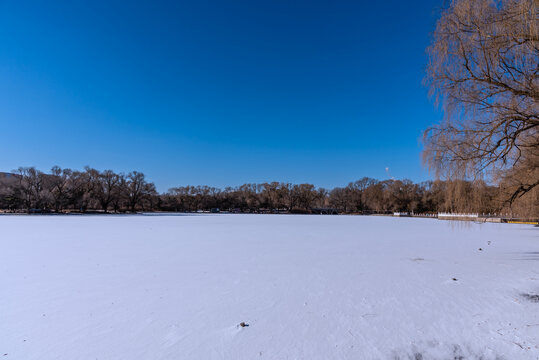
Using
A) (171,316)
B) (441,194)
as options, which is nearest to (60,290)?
(171,316)

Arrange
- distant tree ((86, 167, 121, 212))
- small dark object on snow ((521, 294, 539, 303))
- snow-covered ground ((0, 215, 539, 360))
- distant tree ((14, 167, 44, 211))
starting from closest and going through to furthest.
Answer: snow-covered ground ((0, 215, 539, 360)) → small dark object on snow ((521, 294, 539, 303)) → distant tree ((14, 167, 44, 211)) → distant tree ((86, 167, 121, 212))

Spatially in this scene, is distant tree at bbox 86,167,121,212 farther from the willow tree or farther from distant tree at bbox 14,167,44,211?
the willow tree

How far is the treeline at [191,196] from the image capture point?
45.2 metres

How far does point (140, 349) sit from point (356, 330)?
6.91ft

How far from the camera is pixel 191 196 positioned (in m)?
74.2

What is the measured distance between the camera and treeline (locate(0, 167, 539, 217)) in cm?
4519

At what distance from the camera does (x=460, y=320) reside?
10.6 feet

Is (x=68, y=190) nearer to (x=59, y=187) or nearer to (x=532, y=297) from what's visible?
(x=59, y=187)

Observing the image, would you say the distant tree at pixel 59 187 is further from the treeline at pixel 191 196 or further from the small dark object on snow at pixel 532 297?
the small dark object on snow at pixel 532 297

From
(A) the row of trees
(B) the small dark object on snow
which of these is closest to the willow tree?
(B) the small dark object on snow

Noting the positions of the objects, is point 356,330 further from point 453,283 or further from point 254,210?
point 254,210

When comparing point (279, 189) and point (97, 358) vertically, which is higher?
point (279, 189)

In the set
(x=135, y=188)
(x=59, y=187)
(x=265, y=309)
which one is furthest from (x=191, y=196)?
(x=265, y=309)

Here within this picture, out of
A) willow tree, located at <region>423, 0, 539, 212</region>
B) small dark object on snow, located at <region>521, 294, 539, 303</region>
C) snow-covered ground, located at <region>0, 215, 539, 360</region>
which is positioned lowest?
snow-covered ground, located at <region>0, 215, 539, 360</region>
